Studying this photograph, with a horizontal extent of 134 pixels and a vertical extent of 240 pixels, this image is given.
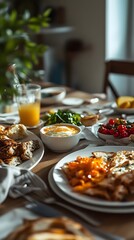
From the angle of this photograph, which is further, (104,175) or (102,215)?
(104,175)

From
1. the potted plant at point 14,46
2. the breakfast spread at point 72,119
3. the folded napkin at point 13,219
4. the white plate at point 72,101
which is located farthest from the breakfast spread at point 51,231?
the white plate at point 72,101

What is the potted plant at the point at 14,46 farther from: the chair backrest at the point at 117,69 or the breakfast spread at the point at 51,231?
the chair backrest at the point at 117,69

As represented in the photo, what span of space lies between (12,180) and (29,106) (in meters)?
0.66

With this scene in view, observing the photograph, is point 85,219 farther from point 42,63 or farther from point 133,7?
point 42,63

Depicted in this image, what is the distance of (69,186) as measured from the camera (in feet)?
3.04

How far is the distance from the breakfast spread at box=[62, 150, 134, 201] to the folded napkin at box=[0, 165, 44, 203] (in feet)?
0.35

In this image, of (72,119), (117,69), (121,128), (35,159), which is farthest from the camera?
(117,69)

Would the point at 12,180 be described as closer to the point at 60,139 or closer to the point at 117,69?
the point at 60,139

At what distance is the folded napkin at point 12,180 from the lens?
88 cm

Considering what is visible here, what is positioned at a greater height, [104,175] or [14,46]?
[14,46]

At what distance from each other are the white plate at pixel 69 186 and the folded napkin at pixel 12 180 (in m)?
0.06

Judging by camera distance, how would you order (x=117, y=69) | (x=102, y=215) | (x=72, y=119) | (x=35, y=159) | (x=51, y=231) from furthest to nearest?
(x=117, y=69) < (x=72, y=119) < (x=35, y=159) < (x=102, y=215) < (x=51, y=231)

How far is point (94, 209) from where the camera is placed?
0.82 meters

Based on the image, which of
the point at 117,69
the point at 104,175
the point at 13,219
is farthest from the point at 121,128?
the point at 117,69
